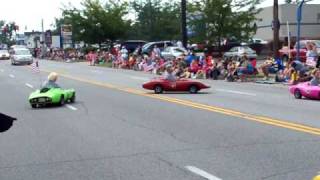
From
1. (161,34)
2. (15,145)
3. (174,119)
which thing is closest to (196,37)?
(161,34)

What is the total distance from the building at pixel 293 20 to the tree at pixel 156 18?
974 cm

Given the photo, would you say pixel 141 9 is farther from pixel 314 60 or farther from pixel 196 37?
pixel 314 60

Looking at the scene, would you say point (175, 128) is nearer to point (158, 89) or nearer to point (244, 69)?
point (158, 89)

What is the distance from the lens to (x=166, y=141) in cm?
1156

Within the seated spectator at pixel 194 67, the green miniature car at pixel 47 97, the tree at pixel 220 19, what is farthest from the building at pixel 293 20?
the green miniature car at pixel 47 97

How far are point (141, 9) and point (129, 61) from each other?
28531 mm

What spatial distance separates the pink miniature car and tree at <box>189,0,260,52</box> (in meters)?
28.9

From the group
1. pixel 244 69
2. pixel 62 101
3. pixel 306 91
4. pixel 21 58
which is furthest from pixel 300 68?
pixel 21 58

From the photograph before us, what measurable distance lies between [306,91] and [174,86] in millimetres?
5423

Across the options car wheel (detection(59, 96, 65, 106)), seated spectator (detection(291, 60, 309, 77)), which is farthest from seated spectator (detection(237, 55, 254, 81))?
car wheel (detection(59, 96, 65, 106))

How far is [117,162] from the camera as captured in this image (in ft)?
31.3

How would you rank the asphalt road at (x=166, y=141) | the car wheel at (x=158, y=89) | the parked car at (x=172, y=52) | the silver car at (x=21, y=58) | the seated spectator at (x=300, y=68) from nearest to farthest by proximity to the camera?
1. the asphalt road at (x=166, y=141)
2. the car wheel at (x=158, y=89)
3. the seated spectator at (x=300, y=68)
4. the parked car at (x=172, y=52)
5. the silver car at (x=21, y=58)

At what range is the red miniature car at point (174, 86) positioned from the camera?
77.8 feet

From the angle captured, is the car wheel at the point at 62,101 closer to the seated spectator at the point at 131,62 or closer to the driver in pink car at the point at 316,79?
the driver in pink car at the point at 316,79
